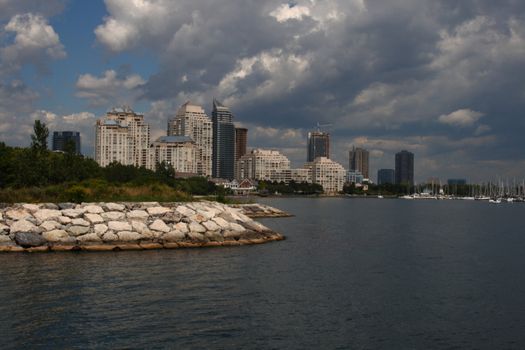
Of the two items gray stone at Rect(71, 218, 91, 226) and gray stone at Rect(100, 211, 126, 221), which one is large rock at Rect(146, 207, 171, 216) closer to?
gray stone at Rect(100, 211, 126, 221)

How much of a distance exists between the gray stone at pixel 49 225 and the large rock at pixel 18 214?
134 centimetres

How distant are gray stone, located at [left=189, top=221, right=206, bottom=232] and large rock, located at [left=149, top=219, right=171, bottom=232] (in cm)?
202

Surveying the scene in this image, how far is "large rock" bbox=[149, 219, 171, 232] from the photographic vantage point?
Result: 141 ft

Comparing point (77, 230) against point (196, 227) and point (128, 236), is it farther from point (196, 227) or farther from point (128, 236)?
point (196, 227)

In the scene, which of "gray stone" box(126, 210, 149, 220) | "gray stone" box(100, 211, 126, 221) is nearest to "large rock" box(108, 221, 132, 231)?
"gray stone" box(100, 211, 126, 221)

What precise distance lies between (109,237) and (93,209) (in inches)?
136

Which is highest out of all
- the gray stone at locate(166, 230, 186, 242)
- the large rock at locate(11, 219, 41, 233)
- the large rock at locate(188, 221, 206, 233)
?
the large rock at locate(11, 219, 41, 233)

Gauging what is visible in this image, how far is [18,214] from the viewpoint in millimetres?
40719

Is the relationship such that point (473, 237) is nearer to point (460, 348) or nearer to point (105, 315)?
point (460, 348)

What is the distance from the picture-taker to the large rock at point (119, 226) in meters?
41.6

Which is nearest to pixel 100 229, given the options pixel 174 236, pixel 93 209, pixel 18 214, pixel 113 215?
pixel 113 215

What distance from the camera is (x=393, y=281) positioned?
30984 mm

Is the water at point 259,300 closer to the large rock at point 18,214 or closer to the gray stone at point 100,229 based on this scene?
the gray stone at point 100,229

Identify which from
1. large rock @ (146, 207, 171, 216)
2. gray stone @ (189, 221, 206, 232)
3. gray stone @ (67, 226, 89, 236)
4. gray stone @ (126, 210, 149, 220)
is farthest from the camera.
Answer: gray stone @ (189, 221, 206, 232)
